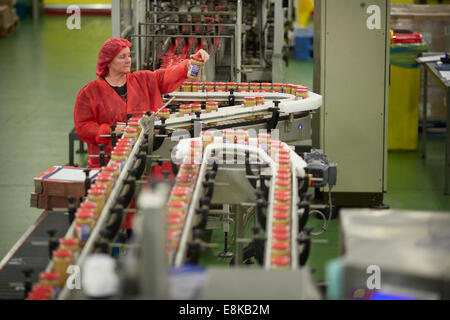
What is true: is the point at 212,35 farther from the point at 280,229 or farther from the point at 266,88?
the point at 280,229

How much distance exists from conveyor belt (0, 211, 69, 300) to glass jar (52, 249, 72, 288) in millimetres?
300

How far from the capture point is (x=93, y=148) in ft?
18.0

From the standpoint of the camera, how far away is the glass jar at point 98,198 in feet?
11.8

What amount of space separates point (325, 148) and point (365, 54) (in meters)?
0.88

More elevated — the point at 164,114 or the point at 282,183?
the point at 164,114

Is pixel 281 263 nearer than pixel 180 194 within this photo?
Yes

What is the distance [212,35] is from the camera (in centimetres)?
749

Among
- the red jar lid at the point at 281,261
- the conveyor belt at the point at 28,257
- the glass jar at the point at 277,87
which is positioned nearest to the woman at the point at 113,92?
the glass jar at the point at 277,87

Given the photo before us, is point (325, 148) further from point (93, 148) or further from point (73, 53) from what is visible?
point (73, 53)

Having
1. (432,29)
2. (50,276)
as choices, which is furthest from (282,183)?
(432,29)

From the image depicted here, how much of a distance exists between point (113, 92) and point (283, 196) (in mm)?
2209

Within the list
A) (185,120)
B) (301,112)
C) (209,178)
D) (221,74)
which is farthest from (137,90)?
(221,74)

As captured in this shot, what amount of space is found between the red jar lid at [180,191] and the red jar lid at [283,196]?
1.36 ft

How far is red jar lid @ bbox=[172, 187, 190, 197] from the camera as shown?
359cm
